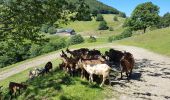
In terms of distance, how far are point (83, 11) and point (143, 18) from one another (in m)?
91.4

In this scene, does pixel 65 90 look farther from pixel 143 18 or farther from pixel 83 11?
pixel 143 18

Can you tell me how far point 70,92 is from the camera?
18.0 metres

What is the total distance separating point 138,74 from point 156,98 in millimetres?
7640

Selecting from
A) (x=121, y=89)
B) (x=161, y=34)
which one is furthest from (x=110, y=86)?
(x=161, y=34)

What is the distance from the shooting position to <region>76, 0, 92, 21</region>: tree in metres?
23.1

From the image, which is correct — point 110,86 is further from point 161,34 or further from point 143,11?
point 143,11

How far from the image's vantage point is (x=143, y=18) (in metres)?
112

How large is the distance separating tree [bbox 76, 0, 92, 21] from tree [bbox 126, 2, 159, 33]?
87.4m

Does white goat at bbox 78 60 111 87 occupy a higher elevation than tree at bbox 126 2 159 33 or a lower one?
lower

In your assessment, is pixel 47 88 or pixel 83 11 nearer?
pixel 47 88

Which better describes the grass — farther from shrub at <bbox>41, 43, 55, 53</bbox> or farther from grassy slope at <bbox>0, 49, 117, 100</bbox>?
shrub at <bbox>41, 43, 55, 53</bbox>

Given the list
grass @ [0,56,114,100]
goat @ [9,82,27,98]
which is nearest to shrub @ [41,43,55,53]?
goat @ [9,82,27,98]

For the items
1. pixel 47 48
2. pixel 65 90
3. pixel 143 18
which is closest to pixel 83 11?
pixel 65 90

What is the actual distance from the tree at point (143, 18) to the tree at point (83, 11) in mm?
87429
